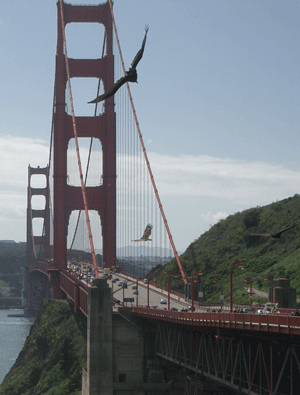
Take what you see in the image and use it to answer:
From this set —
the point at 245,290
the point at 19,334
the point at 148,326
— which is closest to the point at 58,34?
the point at 245,290

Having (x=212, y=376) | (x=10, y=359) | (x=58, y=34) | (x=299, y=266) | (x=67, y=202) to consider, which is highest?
(x=58, y=34)

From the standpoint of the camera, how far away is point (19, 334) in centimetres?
13425

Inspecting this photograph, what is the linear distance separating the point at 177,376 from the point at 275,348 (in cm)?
1895

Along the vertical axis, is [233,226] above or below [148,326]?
above

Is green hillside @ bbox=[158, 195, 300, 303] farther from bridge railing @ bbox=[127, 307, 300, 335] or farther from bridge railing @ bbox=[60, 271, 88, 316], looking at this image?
bridge railing @ bbox=[127, 307, 300, 335]

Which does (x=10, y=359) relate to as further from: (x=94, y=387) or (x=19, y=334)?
(x=94, y=387)

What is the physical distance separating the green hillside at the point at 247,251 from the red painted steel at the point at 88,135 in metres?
12.0

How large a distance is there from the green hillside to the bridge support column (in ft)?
70.2

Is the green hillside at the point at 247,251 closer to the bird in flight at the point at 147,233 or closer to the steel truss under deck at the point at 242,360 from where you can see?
the bird in flight at the point at 147,233

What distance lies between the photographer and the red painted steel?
281ft

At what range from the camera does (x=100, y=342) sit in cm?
4516

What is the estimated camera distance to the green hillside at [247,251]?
73000 mm

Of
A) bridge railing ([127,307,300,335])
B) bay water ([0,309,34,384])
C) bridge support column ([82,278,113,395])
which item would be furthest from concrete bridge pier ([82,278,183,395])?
bay water ([0,309,34,384])

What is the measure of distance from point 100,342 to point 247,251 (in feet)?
144
